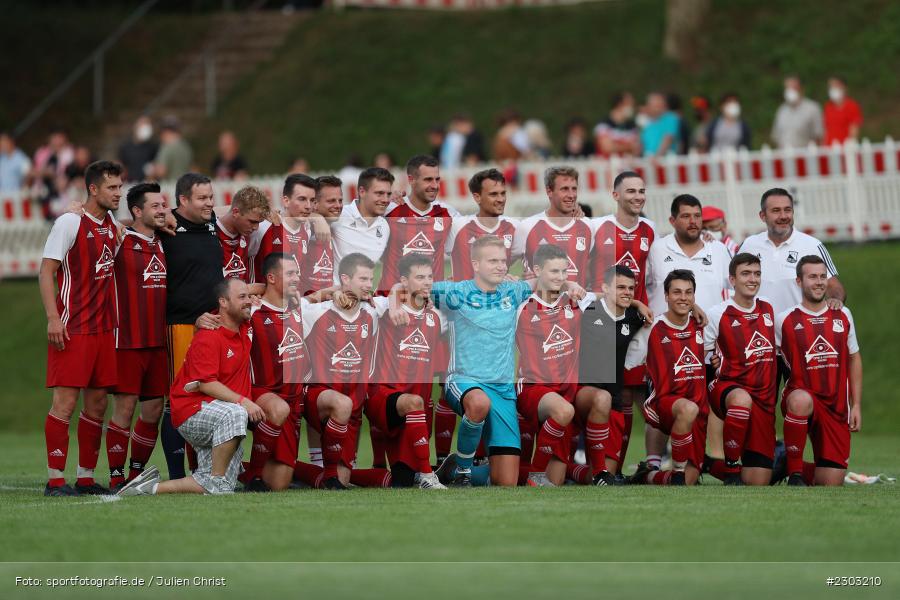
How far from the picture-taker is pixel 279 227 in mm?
12344

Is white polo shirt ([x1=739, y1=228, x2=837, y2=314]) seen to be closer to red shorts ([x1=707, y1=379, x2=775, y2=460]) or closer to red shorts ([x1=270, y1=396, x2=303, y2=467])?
red shorts ([x1=707, y1=379, x2=775, y2=460])

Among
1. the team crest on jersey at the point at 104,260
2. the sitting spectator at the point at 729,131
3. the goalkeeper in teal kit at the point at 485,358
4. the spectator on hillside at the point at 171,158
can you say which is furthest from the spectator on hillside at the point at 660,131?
the team crest on jersey at the point at 104,260

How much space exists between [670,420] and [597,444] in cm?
63

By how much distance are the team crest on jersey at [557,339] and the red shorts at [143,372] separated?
292 cm

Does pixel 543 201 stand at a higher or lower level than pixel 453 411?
higher

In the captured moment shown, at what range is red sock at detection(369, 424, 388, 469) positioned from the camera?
1189 cm

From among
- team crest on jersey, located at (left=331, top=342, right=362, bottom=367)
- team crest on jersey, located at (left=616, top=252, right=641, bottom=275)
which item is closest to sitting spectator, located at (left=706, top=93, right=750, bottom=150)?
team crest on jersey, located at (left=616, top=252, right=641, bottom=275)

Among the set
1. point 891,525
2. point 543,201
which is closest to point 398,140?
point 543,201

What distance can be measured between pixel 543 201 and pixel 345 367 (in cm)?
Answer: 969

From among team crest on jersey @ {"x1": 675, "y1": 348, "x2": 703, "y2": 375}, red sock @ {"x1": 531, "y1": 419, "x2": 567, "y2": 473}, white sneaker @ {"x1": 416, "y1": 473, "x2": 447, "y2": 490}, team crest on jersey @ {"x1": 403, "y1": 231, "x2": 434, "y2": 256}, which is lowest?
white sneaker @ {"x1": 416, "y1": 473, "x2": 447, "y2": 490}

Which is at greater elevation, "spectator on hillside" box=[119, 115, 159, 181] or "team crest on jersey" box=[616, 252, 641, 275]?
"spectator on hillside" box=[119, 115, 159, 181]

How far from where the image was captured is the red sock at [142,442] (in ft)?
39.2

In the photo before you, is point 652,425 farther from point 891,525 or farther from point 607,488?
point 891,525

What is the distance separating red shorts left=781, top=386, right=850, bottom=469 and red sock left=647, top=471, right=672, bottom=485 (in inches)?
40.0
